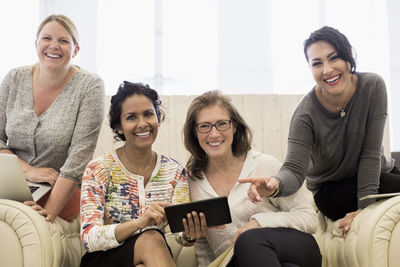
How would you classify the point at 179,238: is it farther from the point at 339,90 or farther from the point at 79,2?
the point at 79,2

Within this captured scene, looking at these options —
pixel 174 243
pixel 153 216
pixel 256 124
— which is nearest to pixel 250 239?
pixel 153 216

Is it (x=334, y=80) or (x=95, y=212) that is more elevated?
(x=334, y=80)

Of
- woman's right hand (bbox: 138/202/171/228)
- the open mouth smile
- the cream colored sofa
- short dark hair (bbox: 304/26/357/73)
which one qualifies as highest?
short dark hair (bbox: 304/26/357/73)

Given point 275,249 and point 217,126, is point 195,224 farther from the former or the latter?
point 217,126

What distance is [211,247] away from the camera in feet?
5.82

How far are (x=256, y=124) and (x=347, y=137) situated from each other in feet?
3.62

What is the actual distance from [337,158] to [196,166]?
0.59m

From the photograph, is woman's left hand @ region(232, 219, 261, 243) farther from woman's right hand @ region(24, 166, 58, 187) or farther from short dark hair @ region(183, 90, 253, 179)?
woman's right hand @ region(24, 166, 58, 187)

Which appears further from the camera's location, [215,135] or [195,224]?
[215,135]

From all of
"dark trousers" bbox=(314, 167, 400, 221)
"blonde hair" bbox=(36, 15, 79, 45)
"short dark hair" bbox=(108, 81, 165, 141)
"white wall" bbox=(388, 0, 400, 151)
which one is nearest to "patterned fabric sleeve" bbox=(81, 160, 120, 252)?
"short dark hair" bbox=(108, 81, 165, 141)

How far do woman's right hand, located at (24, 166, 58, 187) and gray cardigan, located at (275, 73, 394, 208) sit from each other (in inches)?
37.3

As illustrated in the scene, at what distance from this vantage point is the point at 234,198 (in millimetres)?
1740

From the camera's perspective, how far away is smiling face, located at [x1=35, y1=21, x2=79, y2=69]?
201 centimetres

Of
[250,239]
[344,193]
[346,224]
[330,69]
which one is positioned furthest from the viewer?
[344,193]
